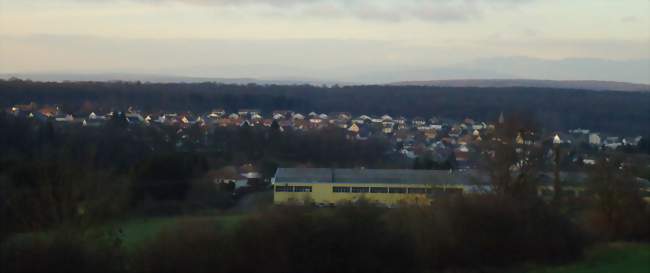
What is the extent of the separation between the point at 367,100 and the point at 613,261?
53207 mm

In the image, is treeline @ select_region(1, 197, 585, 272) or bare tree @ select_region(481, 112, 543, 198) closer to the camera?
treeline @ select_region(1, 197, 585, 272)

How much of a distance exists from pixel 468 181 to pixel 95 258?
14523 mm

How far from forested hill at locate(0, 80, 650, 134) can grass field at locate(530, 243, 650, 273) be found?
30343mm

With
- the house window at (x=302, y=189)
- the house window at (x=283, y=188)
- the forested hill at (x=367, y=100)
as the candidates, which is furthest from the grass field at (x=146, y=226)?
the forested hill at (x=367, y=100)

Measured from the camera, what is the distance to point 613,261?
16203mm

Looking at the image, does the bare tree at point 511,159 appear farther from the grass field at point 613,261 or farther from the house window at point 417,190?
the house window at point 417,190

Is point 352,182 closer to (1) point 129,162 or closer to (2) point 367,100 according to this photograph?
(1) point 129,162

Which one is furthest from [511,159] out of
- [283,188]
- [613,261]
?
[283,188]

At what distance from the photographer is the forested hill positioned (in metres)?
53.3

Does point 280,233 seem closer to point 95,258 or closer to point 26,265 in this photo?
point 95,258

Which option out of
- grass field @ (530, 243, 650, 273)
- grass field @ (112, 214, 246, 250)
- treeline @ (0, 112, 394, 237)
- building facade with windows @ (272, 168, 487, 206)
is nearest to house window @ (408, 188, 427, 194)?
building facade with windows @ (272, 168, 487, 206)

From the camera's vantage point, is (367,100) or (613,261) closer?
(613,261)

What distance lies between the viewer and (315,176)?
28766 mm

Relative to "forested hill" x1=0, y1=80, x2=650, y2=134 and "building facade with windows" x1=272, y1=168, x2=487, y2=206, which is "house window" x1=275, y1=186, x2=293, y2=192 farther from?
"forested hill" x1=0, y1=80, x2=650, y2=134
